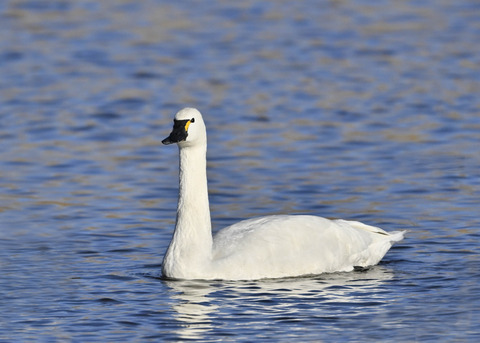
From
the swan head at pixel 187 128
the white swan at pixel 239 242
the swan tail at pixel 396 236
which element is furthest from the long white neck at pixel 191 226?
the swan tail at pixel 396 236

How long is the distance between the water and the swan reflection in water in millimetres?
32

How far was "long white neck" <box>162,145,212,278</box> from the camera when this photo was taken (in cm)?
1273

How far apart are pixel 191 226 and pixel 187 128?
100 cm

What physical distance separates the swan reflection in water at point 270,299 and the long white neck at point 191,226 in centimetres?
16

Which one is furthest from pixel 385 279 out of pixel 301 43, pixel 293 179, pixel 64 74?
pixel 301 43

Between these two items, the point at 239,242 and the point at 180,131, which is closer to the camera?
the point at 180,131

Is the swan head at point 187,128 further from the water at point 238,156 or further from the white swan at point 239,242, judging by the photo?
the water at point 238,156

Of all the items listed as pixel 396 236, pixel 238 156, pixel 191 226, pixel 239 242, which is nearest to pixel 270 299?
pixel 239 242

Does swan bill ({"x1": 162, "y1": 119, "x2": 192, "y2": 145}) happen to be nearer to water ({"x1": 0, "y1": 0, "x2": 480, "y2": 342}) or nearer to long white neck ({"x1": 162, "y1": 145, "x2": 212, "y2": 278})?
long white neck ({"x1": 162, "y1": 145, "x2": 212, "y2": 278})

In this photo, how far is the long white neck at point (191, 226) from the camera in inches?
501

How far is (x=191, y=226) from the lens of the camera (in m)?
13.0

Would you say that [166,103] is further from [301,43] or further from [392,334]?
[392,334]

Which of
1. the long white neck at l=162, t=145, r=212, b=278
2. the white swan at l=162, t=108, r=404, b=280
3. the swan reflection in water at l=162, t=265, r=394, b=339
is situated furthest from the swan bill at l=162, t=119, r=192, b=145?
the swan reflection in water at l=162, t=265, r=394, b=339

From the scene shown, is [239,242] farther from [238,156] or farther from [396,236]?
[238,156]
